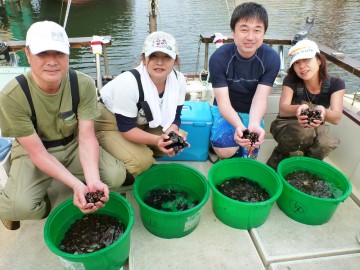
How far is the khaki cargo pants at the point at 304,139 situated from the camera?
95.0 inches

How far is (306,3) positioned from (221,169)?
62.3ft

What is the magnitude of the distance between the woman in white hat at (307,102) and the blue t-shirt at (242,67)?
18 centimetres

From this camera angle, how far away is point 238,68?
7.89 ft

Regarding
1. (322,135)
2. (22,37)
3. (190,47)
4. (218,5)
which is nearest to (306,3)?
(218,5)

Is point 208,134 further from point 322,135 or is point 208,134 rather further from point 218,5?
point 218,5

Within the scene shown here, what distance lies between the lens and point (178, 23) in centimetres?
1321

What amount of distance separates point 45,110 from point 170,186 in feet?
3.63

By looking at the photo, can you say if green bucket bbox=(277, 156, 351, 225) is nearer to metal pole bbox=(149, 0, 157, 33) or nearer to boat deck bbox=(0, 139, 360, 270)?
boat deck bbox=(0, 139, 360, 270)

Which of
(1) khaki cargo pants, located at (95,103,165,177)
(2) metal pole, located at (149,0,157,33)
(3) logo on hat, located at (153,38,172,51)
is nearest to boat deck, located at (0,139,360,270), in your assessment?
(1) khaki cargo pants, located at (95,103,165,177)

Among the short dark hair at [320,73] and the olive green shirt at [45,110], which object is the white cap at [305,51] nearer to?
the short dark hair at [320,73]

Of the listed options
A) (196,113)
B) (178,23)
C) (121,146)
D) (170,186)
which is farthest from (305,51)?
(178,23)

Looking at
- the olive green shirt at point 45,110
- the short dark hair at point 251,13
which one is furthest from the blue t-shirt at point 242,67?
the olive green shirt at point 45,110

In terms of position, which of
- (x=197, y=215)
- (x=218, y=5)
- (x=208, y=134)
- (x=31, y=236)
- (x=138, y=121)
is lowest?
(x=31, y=236)

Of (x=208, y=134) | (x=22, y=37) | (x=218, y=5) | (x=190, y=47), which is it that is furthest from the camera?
(x=218, y=5)
